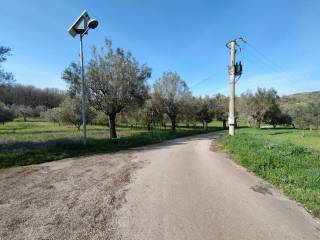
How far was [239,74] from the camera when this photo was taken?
71.6ft

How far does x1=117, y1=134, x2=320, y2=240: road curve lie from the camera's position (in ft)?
15.0

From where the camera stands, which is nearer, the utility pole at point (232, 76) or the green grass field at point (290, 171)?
the green grass field at point (290, 171)

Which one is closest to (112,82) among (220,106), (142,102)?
(142,102)

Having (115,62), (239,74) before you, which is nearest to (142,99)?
(115,62)

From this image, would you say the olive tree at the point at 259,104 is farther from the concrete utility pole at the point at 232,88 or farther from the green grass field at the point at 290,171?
the green grass field at the point at 290,171

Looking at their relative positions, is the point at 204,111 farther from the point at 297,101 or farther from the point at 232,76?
the point at 297,101

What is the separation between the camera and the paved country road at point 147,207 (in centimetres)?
455

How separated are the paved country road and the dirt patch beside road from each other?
0.05ft

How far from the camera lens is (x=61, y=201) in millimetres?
6137

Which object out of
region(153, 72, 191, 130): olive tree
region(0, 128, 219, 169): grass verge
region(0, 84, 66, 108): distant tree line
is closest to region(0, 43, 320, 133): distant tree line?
region(153, 72, 191, 130): olive tree

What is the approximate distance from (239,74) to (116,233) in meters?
19.8

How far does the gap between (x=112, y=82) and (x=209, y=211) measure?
855 inches

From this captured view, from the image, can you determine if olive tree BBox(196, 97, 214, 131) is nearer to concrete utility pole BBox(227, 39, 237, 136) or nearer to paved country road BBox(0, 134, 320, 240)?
concrete utility pole BBox(227, 39, 237, 136)

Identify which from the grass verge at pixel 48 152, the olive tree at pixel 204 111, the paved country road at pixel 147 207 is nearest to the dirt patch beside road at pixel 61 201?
the paved country road at pixel 147 207
